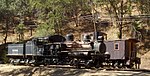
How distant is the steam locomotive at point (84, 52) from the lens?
98.3 feet

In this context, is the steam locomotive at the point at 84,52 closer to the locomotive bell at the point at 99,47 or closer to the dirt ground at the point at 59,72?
the locomotive bell at the point at 99,47

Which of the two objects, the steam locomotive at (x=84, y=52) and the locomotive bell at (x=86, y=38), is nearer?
the steam locomotive at (x=84, y=52)

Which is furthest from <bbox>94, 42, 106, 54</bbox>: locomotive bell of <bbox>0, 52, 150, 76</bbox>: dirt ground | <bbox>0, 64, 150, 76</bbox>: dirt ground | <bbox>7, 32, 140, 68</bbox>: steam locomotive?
<bbox>0, 64, 150, 76</bbox>: dirt ground

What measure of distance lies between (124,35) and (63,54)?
1990 centimetres

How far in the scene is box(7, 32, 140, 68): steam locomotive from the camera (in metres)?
30.0

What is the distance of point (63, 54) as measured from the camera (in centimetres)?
3256

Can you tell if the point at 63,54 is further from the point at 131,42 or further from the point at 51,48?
the point at 131,42

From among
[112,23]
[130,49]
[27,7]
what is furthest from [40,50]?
[27,7]

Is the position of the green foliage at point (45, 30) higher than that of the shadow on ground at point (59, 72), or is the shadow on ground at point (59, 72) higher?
the green foliage at point (45, 30)

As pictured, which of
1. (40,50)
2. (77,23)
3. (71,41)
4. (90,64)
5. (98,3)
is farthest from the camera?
(77,23)

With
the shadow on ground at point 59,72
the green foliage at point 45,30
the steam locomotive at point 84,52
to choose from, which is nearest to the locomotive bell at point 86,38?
the steam locomotive at point 84,52

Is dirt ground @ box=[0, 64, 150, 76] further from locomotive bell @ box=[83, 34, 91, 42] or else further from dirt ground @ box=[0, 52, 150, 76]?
locomotive bell @ box=[83, 34, 91, 42]

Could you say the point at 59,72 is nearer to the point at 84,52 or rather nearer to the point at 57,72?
the point at 57,72

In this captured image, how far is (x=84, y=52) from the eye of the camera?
3012 cm
